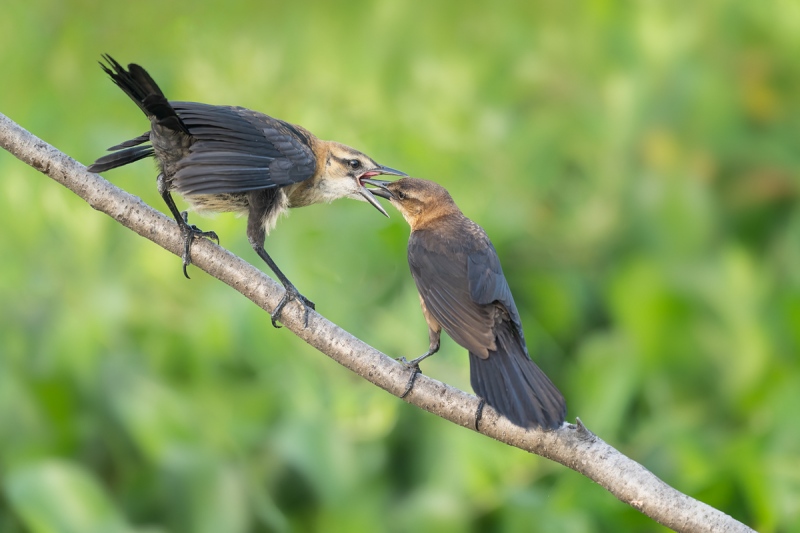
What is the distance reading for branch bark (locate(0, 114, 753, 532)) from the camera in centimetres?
179

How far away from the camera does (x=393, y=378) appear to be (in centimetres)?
192

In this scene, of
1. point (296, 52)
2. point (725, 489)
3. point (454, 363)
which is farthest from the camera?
point (296, 52)

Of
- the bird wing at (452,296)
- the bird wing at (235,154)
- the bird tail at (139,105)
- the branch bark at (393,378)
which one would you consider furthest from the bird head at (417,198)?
the branch bark at (393,378)

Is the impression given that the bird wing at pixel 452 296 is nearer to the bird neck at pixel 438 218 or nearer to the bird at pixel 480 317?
the bird at pixel 480 317

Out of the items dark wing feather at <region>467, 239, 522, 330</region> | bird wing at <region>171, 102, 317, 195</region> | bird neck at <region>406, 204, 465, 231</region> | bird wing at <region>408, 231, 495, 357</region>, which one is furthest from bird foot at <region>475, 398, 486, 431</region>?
bird neck at <region>406, 204, 465, 231</region>

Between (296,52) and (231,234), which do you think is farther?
(296,52)

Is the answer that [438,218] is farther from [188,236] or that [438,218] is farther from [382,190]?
[188,236]

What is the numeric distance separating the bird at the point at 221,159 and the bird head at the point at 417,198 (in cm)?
33

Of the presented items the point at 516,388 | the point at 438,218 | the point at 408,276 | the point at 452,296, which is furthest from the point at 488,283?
the point at 408,276

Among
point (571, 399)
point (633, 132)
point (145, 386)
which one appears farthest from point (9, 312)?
point (633, 132)

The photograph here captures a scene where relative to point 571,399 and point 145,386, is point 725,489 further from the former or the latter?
point 145,386

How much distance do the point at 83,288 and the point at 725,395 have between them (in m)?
2.25

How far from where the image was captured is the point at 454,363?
136 inches

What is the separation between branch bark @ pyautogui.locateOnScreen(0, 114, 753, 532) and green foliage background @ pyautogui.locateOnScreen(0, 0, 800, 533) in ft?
3.86
